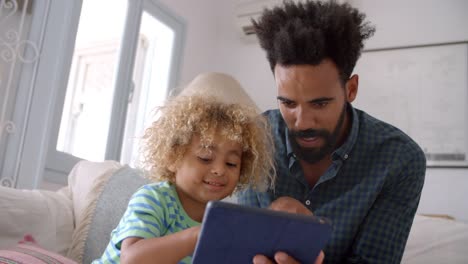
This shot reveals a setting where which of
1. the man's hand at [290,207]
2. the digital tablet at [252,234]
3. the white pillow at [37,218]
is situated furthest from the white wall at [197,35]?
the digital tablet at [252,234]

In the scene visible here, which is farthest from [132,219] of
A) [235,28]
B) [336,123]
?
[235,28]

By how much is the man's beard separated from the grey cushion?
1.76 ft

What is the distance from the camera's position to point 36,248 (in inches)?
45.6

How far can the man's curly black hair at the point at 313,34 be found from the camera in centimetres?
125

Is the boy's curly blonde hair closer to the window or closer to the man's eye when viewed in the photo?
the man's eye

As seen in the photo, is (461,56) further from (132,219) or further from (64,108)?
(132,219)

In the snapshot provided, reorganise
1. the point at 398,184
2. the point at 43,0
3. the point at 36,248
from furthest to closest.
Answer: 1. the point at 43,0
2. the point at 398,184
3. the point at 36,248

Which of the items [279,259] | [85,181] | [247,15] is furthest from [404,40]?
[279,259]

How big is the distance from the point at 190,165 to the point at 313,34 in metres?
0.48

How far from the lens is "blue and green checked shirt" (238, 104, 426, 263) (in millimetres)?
1229

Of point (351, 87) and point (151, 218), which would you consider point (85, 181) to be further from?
point (351, 87)

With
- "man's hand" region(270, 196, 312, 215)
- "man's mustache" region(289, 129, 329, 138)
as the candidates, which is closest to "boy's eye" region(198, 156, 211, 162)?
"man's hand" region(270, 196, 312, 215)

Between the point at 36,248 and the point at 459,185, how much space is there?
6.85 ft

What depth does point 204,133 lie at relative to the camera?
1082mm
